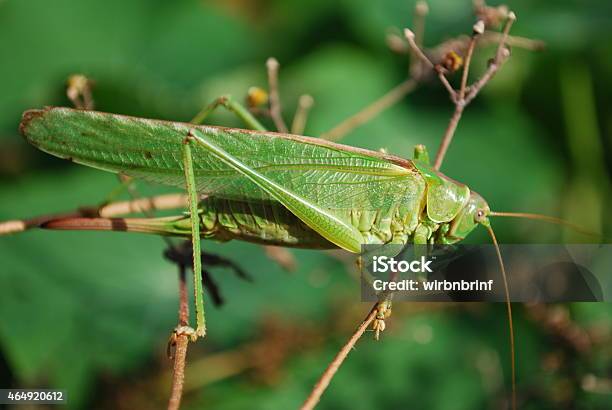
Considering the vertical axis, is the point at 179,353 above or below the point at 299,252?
below

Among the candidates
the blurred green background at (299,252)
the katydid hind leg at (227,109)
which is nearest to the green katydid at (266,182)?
the katydid hind leg at (227,109)

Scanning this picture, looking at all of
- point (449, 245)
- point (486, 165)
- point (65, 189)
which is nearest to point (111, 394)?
point (65, 189)

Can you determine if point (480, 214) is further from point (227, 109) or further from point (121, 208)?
point (121, 208)

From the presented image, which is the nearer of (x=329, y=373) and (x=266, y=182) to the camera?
(x=329, y=373)

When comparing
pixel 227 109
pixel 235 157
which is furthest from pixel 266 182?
pixel 227 109

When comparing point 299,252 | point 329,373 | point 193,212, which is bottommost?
point 329,373

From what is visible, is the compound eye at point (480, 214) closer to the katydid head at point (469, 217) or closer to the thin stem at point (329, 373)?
the katydid head at point (469, 217)
